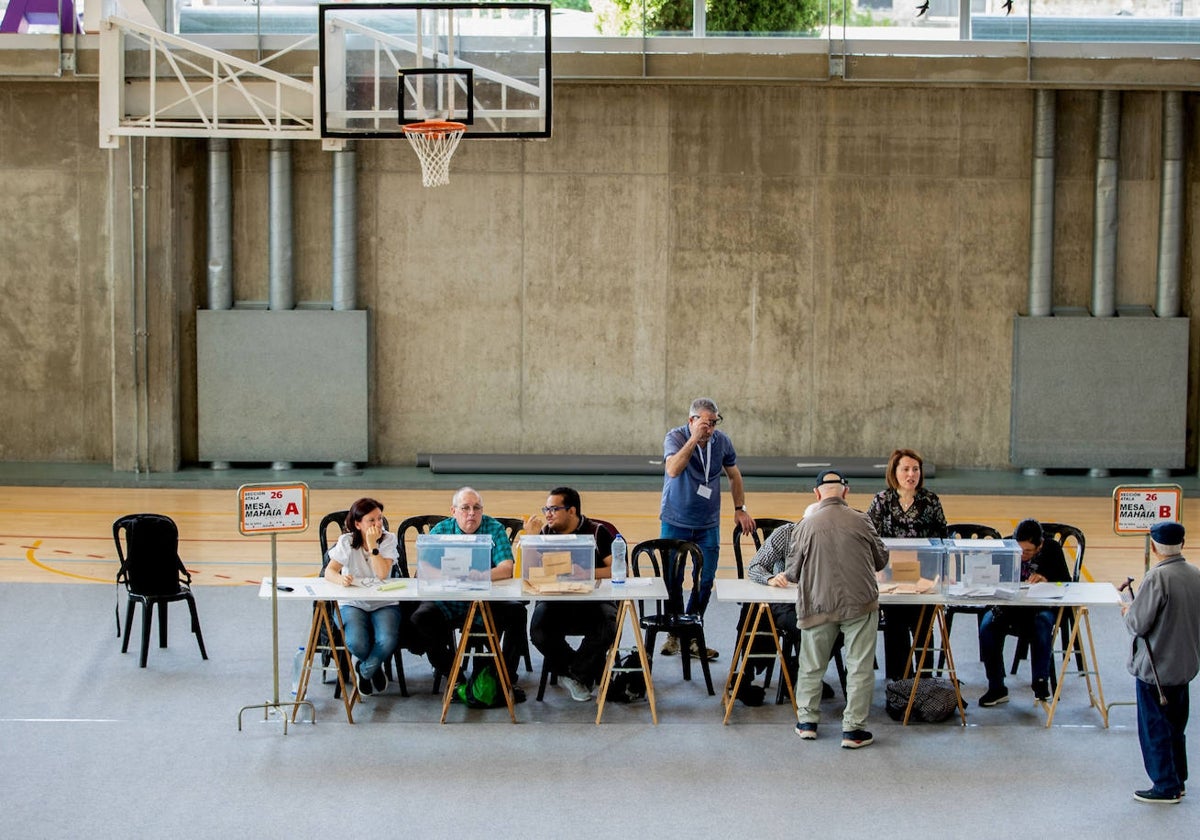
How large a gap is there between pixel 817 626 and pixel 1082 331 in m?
10.2

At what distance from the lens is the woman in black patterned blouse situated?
27.4 ft

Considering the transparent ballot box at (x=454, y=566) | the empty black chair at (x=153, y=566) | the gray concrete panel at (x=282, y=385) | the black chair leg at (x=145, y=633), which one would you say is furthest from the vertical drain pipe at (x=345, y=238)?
the transparent ballot box at (x=454, y=566)

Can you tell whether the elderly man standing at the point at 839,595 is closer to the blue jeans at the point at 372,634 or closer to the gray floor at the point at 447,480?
the blue jeans at the point at 372,634

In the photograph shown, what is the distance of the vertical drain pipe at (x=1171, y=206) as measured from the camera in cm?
1639

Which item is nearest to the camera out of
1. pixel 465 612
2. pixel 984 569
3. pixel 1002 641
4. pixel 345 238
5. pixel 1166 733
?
pixel 1166 733

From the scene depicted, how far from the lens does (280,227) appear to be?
53.8ft

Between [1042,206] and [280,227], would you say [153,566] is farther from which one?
[1042,206]

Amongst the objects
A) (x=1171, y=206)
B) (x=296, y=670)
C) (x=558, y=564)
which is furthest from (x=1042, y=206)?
(x=296, y=670)

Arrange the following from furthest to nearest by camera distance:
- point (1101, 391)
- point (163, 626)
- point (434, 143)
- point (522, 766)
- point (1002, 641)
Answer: point (1101, 391) < point (434, 143) < point (163, 626) < point (1002, 641) < point (522, 766)

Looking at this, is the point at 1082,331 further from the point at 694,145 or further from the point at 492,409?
Answer: the point at 492,409

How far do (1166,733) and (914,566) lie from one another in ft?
5.61

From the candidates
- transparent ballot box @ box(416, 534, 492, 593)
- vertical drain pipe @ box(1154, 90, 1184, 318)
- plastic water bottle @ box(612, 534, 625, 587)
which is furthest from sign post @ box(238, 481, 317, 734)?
vertical drain pipe @ box(1154, 90, 1184, 318)

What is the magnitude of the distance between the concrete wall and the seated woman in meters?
8.47

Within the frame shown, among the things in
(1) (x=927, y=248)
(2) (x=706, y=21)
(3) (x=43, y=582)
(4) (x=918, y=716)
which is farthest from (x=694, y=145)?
(4) (x=918, y=716)
